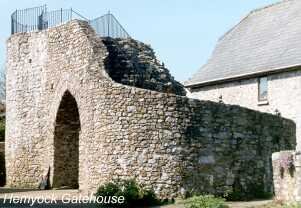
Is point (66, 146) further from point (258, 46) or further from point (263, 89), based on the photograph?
point (258, 46)

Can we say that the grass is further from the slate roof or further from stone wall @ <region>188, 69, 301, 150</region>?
the slate roof

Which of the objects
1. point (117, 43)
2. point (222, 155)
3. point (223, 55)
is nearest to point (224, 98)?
point (223, 55)

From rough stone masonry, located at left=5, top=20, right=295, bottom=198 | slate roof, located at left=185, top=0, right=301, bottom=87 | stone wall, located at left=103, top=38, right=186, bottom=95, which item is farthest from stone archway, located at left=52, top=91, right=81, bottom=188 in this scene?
slate roof, located at left=185, top=0, right=301, bottom=87

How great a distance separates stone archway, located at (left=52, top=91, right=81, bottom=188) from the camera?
2036 cm

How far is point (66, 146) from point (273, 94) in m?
9.05

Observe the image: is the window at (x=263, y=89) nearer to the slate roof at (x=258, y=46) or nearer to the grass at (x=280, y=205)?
the slate roof at (x=258, y=46)

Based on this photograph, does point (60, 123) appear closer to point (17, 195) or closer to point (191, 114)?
point (17, 195)

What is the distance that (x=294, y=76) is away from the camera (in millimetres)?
24062

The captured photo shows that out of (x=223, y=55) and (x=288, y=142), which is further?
(x=223, y=55)

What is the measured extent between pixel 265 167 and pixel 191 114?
2929mm

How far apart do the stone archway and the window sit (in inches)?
335

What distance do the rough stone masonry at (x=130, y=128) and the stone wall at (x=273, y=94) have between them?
509cm

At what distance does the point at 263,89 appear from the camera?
25.6 m

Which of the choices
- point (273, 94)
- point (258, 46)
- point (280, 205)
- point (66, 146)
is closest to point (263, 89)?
point (273, 94)
